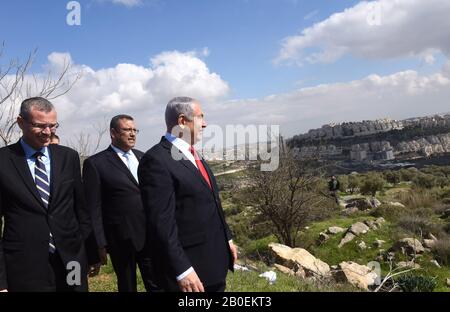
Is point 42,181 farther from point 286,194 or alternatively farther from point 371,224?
point 371,224

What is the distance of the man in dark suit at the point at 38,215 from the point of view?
2.73 metres

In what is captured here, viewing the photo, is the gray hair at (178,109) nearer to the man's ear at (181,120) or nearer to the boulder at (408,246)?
the man's ear at (181,120)

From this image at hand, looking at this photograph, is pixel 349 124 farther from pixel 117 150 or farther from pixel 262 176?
pixel 117 150

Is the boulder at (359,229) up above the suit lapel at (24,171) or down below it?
below

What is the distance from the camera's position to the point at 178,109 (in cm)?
272

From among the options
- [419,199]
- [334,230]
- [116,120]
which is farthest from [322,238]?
[116,120]

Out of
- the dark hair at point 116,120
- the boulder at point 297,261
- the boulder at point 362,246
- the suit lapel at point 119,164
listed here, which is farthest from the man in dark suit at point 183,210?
the boulder at point 362,246

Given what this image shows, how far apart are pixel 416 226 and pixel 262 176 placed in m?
8.19

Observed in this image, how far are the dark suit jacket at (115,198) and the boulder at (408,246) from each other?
1443 cm

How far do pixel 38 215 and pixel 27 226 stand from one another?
3.9 inches

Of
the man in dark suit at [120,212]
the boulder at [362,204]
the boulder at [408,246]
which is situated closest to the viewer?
the man in dark suit at [120,212]

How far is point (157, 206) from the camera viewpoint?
2.54m

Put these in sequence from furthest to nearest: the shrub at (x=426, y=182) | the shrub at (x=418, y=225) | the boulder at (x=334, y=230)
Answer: the shrub at (x=426, y=182) → the boulder at (x=334, y=230) → the shrub at (x=418, y=225)
